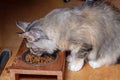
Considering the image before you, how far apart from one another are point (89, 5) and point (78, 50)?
329 mm

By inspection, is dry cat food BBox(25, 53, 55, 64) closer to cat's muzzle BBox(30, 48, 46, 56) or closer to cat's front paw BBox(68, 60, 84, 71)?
cat's muzzle BBox(30, 48, 46, 56)

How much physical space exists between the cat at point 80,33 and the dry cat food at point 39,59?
32 millimetres

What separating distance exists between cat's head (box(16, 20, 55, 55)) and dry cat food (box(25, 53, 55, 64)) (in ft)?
0.17

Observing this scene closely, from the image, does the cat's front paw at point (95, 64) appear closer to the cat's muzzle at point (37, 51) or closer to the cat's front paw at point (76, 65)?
the cat's front paw at point (76, 65)

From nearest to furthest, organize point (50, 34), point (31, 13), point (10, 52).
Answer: point (50, 34) < point (10, 52) < point (31, 13)

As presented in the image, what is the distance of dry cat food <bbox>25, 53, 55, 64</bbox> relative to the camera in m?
1.71

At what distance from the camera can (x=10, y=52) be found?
2.05 metres

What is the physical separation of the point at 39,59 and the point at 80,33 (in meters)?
0.31

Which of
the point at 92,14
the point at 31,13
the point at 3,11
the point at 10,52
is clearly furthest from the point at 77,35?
the point at 3,11

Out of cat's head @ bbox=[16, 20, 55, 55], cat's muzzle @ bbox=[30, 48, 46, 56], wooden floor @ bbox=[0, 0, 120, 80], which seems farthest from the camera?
wooden floor @ bbox=[0, 0, 120, 80]

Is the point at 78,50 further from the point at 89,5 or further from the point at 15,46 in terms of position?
the point at 15,46

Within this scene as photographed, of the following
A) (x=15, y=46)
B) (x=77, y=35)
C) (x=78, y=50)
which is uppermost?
(x=77, y=35)

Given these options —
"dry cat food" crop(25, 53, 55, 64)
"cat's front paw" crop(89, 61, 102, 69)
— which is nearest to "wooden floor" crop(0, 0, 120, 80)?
"cat's front paw" crop(89, 61, 102, 69)

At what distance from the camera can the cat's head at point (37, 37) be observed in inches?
61.3
